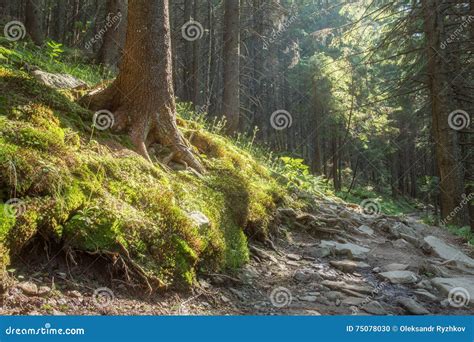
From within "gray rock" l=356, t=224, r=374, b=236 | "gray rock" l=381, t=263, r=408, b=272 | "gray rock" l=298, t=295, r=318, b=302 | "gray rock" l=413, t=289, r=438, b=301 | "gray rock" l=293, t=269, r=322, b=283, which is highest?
"gray rock" l=356, t=224, r=374, b=236

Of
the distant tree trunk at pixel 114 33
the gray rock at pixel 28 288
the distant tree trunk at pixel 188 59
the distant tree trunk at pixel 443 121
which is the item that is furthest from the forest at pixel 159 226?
the distant tree trunk at pixel 188 59

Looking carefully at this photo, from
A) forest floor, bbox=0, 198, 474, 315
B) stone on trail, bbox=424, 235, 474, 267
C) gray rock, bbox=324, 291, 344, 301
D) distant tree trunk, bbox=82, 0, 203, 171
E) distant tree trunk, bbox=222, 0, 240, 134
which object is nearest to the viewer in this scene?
forest floor, bbox=0, 198, 474, 315

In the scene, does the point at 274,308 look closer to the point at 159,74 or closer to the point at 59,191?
the point at 59,191

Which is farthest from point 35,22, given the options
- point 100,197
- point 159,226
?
point 159,226

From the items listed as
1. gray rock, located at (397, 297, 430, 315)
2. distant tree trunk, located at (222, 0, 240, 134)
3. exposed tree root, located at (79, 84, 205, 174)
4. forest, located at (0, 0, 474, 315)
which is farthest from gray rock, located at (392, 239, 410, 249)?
distant tree trunk, located at (222, 0, 240, 134)

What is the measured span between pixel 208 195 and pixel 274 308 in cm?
176

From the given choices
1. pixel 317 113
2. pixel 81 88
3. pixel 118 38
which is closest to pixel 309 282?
pixel 81 88

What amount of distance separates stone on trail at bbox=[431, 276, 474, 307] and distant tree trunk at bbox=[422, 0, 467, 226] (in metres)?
5.84

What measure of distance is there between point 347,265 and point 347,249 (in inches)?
27.2

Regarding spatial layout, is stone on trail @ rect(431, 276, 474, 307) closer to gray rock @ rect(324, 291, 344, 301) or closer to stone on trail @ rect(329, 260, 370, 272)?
stone on trail @ rect(329, 260, 370, 272)

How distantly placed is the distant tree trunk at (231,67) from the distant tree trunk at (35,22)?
6.22m

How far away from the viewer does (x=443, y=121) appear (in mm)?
10555

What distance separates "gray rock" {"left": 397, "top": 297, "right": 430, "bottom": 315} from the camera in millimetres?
4078

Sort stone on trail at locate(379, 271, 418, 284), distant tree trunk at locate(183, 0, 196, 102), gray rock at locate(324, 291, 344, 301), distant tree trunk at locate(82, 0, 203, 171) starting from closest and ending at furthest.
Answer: gray rock at locate(324, 291, 344, 301) → stone on trail at locate(379, 271, 418, 284) → distant tree trunk at locate(82, 0, 203, 171) → distant tree trunk at locate(183, 0, 196, 102)
